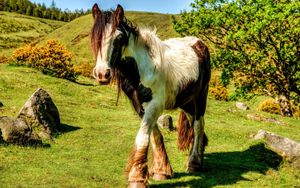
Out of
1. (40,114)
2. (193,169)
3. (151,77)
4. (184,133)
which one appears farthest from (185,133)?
(40,114)

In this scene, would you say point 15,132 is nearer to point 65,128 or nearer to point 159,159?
point 65,128

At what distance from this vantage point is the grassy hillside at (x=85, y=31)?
116 meters

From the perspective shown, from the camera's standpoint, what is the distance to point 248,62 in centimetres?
2503

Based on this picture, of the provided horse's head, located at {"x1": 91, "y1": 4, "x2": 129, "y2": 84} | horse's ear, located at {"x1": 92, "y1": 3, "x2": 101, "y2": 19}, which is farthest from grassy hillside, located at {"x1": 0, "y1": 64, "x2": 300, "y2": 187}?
horse's ear, located at {"x1": 92, "y1": 3, "x2": 101, "y2": 19}

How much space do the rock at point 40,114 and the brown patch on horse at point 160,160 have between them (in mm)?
8007

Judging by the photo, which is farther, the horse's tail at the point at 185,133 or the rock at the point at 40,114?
the rock at the point at 40,114

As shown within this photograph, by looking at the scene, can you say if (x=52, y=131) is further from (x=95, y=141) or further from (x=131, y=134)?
(x=131, y=134)

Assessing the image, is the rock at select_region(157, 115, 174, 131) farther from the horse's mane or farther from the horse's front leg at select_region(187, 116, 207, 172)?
the horse's mane

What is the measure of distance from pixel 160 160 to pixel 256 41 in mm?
14734

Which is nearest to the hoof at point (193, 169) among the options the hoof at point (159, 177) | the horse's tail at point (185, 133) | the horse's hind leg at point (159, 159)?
the horse's tail at point (185, 133)

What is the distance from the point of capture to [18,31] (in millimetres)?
149500

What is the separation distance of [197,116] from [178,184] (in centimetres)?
289

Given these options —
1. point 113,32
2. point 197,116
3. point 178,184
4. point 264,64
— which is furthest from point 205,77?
point 264,64

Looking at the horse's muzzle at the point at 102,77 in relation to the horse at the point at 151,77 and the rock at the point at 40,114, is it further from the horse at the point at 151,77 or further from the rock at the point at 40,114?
the rock at the point at 40,114
